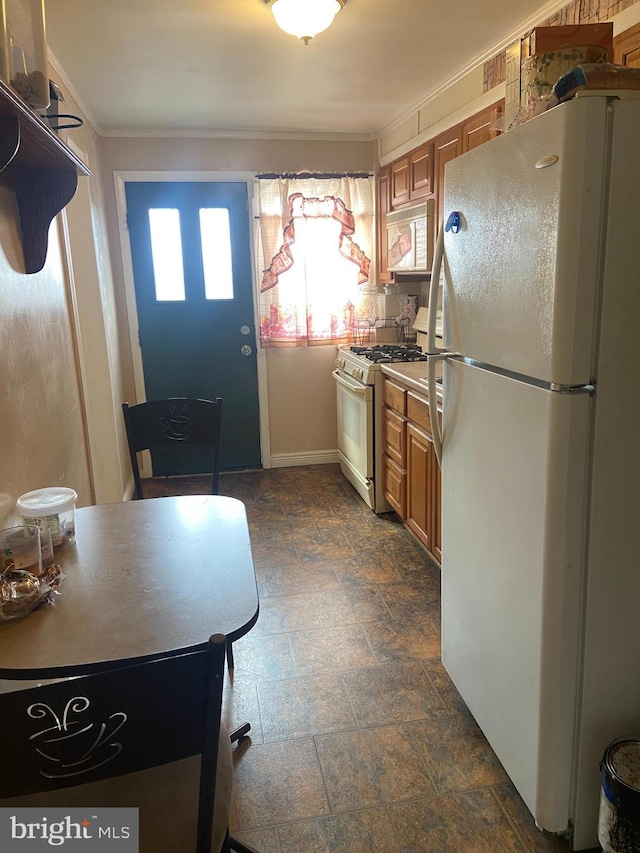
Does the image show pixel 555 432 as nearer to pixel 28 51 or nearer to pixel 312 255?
pixel 28 51

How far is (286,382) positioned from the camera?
455cm

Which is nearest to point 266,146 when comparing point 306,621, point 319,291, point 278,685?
point 319,291

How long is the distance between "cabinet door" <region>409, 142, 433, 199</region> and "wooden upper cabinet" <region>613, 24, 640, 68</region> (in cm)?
142

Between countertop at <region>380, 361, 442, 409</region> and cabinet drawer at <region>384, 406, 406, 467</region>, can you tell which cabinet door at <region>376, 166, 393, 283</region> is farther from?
cabinet drawer at <region>384, 406, 406, 467</region>

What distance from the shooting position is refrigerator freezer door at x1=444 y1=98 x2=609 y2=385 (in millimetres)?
1226

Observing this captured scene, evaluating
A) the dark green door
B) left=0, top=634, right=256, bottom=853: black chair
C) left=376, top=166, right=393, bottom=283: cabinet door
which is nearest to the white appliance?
left=0, top=634, right=256, bottom=853: black chair

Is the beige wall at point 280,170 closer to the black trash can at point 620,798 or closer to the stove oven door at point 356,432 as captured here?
the stove oven door at point 356,432

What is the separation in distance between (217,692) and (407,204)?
133 inches

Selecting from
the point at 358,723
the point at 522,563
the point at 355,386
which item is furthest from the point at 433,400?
the point at 355,386

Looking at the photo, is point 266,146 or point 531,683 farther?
point 266,146

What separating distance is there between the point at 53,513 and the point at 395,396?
7.27 feet

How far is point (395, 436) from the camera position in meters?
3.39

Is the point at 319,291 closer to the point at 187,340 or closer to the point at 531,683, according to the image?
the point at 187,340

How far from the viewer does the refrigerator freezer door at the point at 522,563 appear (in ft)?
4.50
